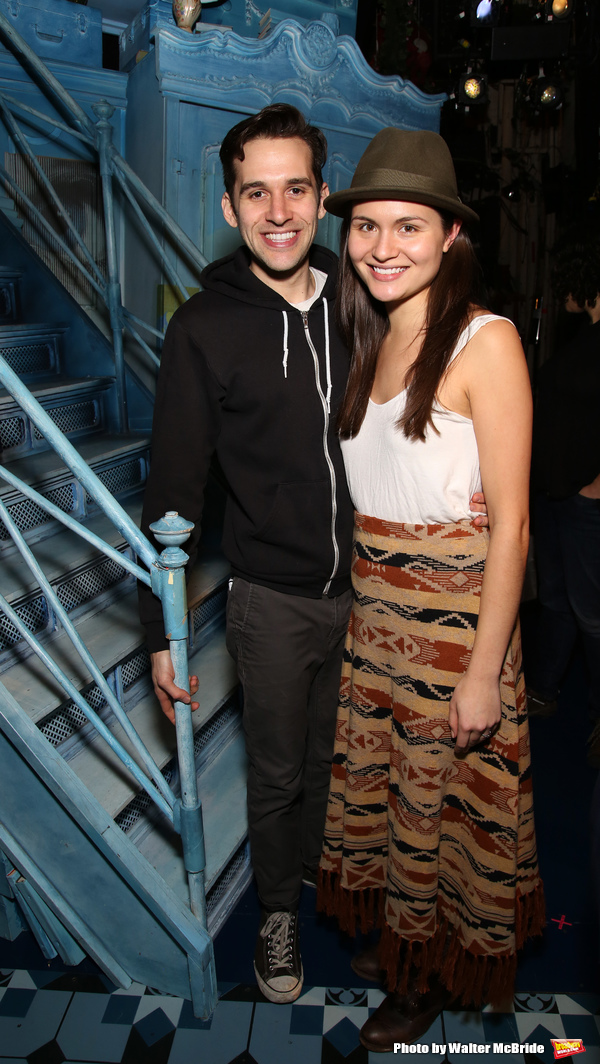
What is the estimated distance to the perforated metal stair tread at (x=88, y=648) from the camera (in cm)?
180

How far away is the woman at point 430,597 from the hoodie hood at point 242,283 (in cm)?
14

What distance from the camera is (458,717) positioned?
1379mm

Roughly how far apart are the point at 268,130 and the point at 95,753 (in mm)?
1614

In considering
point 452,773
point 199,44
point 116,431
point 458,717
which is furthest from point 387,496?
point 199,44

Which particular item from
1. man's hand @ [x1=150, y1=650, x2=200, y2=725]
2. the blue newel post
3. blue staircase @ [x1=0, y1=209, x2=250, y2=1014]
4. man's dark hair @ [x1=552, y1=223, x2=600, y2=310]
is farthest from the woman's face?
man's dark hair @ [x1=552, y1=223, x2=600, y2=310]

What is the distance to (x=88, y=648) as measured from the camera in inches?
82.7

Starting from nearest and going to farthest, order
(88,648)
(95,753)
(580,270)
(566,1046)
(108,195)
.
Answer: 1. (566,1046)
2. (95,753)
3. (88,648)
4. (580,270)
5. (108,195)

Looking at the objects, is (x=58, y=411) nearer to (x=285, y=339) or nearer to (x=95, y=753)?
(x=95, y=753)

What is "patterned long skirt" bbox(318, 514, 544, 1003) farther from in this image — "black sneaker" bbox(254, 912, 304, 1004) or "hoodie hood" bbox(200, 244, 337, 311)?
"hoodie hood" bbox(200, 244, 337, 311)


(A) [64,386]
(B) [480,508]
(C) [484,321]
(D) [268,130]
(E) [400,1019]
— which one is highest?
(D) [268,130]

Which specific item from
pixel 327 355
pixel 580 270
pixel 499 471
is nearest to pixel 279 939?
pixel 499 471

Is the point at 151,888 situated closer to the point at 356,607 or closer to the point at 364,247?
the point at 356,607

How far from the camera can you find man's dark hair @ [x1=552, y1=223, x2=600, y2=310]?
2.72m

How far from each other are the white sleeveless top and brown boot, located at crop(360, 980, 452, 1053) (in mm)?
1187
